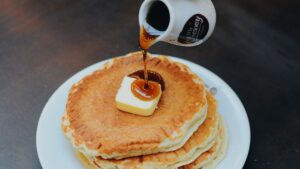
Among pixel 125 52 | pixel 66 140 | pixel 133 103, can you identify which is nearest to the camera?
pixel 133 103

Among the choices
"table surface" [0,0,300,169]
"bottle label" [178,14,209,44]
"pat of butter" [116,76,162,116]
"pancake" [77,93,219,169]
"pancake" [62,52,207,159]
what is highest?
"bottle label" [178,14,209,44]

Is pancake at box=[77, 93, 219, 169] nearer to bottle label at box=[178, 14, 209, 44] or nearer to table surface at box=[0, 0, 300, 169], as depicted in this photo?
table surface at box=[0, 0, 300, 169]

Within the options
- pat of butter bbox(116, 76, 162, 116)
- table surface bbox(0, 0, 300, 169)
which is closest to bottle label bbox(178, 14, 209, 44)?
pat of butter bbox(116, 76, 162, 116)

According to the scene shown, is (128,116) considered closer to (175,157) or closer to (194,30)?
(175,157)

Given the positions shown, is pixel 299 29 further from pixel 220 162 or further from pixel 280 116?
pixel 220 162

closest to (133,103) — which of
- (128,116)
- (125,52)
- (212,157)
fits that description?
(128,116)

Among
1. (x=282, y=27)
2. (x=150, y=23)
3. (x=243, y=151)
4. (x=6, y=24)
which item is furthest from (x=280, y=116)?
(x=6, y=24)
